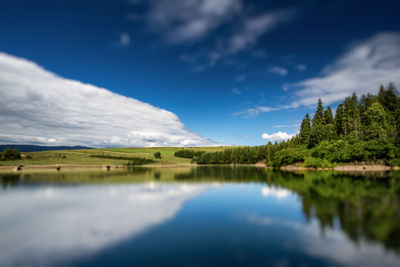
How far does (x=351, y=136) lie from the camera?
297ft

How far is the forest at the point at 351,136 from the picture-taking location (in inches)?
2771

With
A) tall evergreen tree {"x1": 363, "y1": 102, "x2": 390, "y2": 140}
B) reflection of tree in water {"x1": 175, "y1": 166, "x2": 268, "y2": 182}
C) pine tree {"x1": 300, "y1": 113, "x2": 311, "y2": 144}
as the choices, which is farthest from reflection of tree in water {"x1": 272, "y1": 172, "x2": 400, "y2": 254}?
pine tree {"x1": 300, "y1": 113, "x2": 311, "y2": 144}

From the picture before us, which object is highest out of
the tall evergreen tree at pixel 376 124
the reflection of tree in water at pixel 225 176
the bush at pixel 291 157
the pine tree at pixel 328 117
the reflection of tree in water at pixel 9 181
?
the pine tree at pixel 328 117

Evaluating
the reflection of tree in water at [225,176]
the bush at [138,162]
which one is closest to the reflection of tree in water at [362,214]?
the reflection of tree in water at [225,176]

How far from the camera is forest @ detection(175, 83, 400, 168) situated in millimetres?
70375

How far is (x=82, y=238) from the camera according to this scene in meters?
15.1

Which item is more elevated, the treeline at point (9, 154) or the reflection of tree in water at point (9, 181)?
the treeline at point (9, 154)

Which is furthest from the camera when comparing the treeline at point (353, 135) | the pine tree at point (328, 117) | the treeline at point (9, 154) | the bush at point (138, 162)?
the bush at point (138, 162)

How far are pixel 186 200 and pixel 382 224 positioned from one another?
19156mm

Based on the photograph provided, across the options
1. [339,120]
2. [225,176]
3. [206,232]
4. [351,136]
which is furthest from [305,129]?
[206,232]

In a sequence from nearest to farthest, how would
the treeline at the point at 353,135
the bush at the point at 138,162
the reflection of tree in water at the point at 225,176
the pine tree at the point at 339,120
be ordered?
1. the reflection of tree in water at the point at 225,176
2. the treeline at the point at 353,135
3. the pine tree at the point at 339,120
4. the bush at the point at 138,162

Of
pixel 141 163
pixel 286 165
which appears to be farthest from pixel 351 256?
pixel 141 163

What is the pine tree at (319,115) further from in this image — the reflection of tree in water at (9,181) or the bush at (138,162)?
the reflection of tree in water at (9,181)

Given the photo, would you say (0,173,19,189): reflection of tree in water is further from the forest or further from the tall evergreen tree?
the tall evergreen tree
